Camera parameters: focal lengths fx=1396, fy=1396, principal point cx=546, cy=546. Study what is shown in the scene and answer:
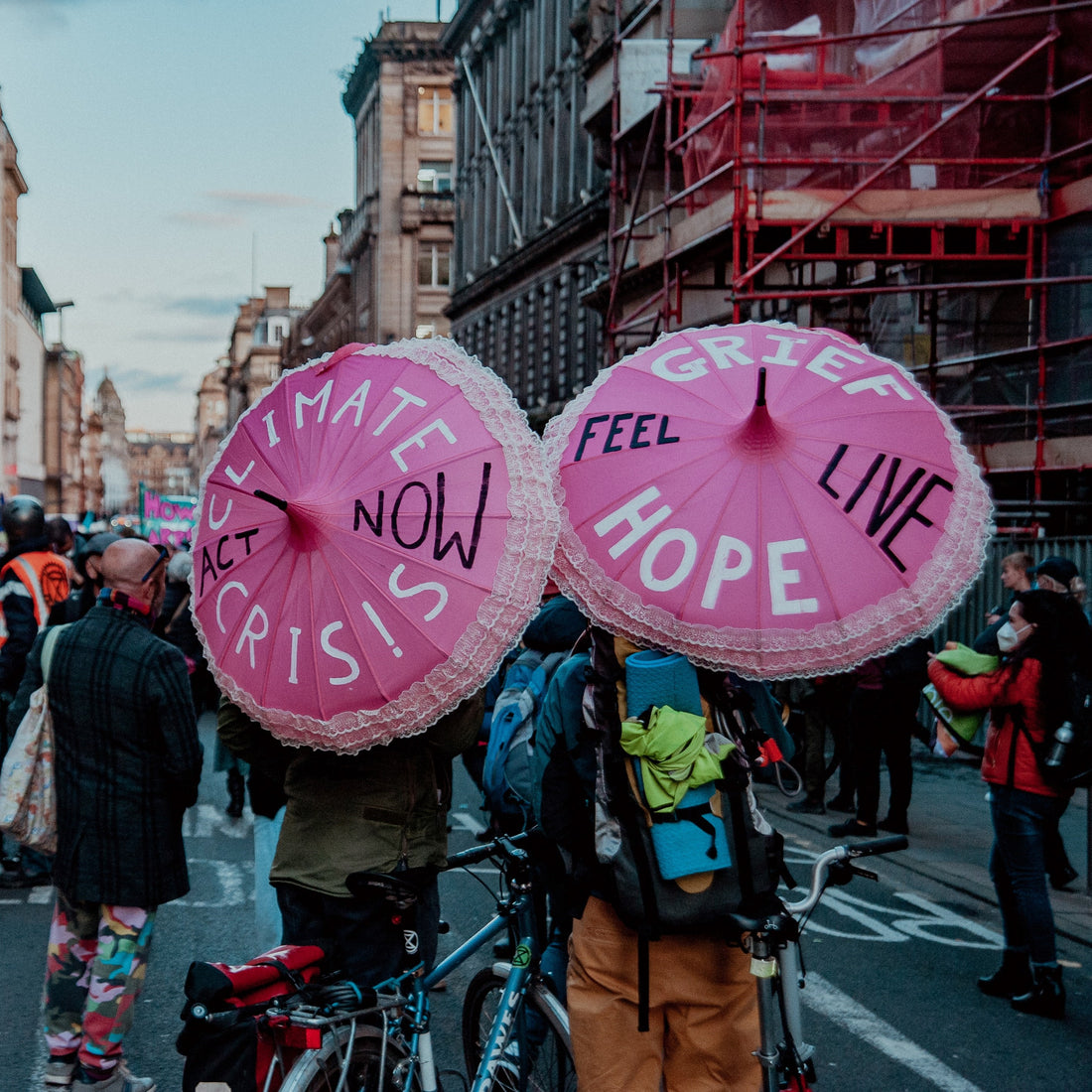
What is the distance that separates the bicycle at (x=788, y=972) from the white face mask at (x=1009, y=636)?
262 centimetres

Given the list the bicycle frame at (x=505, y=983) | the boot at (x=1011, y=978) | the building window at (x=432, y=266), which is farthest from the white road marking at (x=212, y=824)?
the building window at (x=432, y=266)

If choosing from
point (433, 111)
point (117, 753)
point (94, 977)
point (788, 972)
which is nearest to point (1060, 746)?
point (788, 972)

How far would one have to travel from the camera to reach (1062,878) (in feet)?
28.0

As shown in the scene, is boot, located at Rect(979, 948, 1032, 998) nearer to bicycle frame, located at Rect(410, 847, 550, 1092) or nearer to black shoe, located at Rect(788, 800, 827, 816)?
bicycle frame, located at Rect(410, 847, 550, 1092)

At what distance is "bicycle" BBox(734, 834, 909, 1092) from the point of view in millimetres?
3342

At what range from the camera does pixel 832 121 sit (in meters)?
14.6

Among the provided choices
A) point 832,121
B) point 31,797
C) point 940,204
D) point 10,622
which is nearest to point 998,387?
point 940,204

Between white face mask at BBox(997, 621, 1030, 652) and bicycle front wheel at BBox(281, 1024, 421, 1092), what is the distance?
11.8 ft

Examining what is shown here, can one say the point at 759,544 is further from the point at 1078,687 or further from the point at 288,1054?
the point at 1078,687

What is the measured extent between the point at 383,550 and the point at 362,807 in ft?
3.10

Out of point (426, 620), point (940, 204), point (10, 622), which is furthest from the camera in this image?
point (940, 204)

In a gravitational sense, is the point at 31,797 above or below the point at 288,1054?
above

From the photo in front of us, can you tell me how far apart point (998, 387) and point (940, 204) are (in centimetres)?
188

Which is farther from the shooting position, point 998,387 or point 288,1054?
point 998,387
